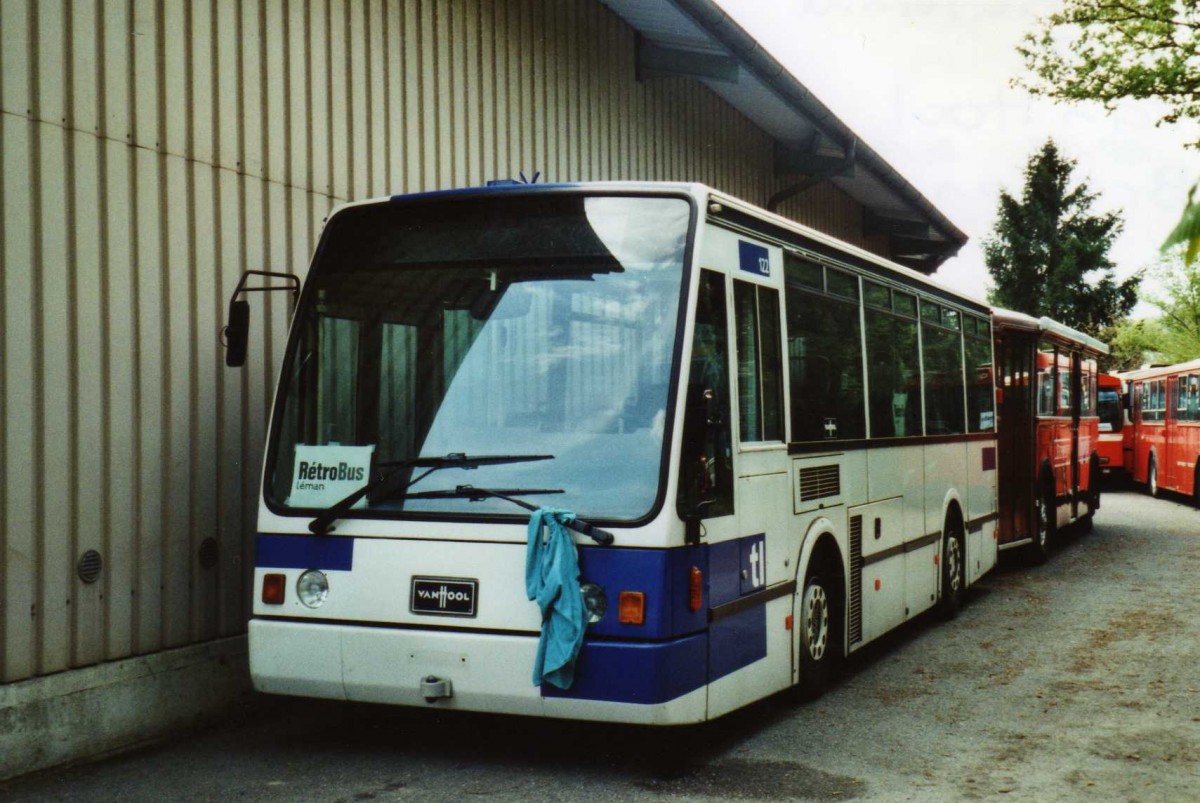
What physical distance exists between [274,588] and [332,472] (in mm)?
634

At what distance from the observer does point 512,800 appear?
5.65 m

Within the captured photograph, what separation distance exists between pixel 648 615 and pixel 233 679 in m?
3.00

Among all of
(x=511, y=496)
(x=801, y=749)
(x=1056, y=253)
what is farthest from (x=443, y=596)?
(x=1056, y=253)

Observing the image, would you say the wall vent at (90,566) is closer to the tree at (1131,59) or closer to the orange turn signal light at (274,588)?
the orange turn signal light at (274,588)

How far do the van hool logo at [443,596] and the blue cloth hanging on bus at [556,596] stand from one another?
349 millimetres

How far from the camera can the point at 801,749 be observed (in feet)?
21.9

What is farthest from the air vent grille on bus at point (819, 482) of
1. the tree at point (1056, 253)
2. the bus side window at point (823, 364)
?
the tree at point (1056, 253)

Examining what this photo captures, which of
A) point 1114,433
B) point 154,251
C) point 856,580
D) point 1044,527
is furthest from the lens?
point 1114,433

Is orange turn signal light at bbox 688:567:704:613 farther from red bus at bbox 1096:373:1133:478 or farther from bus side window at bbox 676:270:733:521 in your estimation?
red bus at bbox 1096:373:1133:478

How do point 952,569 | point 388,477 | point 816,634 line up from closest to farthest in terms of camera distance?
point 388,477 → point 816,634 → point 952,569

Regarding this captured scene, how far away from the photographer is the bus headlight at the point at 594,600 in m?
5.72

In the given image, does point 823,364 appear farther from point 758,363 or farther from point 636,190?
point 636,190

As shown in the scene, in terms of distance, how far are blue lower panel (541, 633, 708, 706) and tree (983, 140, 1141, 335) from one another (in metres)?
55.1

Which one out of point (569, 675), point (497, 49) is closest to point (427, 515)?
point (569, 675)
